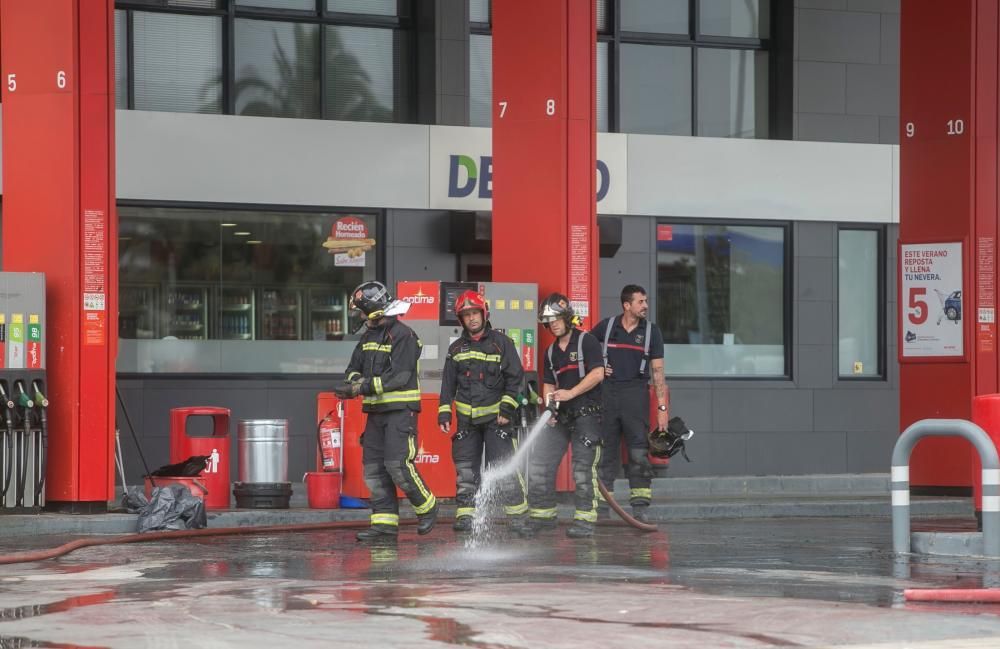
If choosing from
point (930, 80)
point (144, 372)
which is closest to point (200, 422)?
point (144, 372)

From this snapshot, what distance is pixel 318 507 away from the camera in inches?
623

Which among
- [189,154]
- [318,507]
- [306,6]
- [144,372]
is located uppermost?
[306,6]

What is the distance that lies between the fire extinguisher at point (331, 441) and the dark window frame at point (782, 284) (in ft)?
20.0

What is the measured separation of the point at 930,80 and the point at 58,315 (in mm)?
9643

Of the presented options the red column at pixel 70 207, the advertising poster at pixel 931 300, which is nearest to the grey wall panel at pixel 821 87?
the advertising poster at pixel 931 300

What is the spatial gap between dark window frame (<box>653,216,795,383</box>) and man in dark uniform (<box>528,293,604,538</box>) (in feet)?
21.9

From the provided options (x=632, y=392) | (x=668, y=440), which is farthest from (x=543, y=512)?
(x=668, y=440)

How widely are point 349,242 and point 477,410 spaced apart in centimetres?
634

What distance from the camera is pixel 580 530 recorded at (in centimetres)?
1375

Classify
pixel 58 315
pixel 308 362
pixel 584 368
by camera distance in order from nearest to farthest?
pixel 584 368, pixel 58 315, pixel 308 362

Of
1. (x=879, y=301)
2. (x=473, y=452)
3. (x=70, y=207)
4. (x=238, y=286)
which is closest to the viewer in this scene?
(x=473, y=452)

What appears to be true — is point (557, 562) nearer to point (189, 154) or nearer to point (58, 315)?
point (58, 315)

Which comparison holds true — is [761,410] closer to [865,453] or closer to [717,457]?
[717,457]

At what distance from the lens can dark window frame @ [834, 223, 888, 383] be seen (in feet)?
70.4
